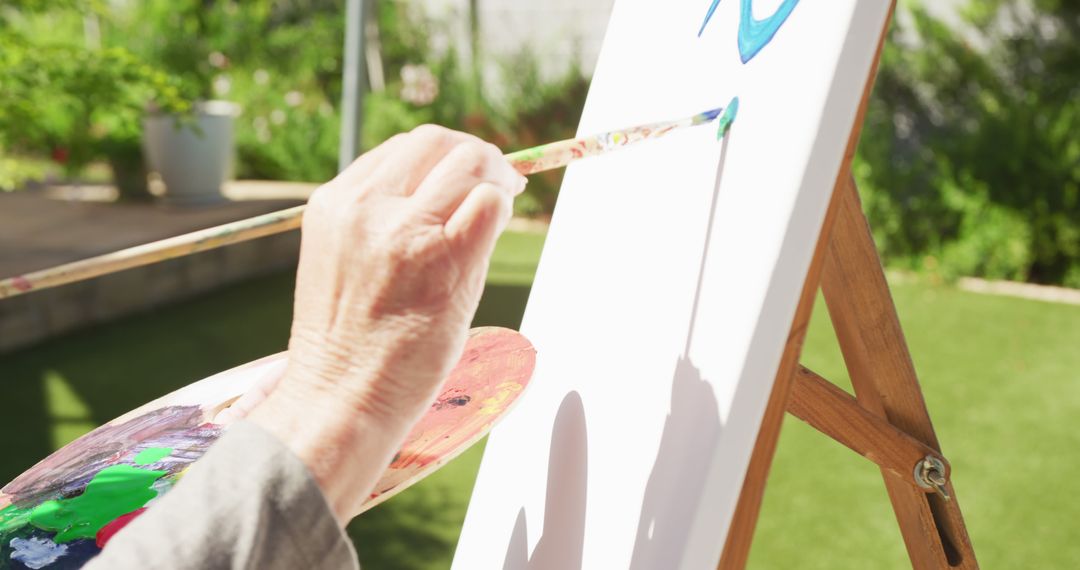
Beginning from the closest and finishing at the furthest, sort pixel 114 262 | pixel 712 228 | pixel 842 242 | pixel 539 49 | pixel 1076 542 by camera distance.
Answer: pixel 114 262
pixel 712 228
pixel 842 242
pixel 1076 542
pixel 539 49

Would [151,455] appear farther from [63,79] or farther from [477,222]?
[63,79]

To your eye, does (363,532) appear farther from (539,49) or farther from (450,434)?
(539,49)

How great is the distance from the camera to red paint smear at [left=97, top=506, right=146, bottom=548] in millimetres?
794

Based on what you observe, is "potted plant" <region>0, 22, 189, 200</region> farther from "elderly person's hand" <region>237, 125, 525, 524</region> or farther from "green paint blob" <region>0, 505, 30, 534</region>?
"elderly person's hand" <region>237, 125, 525, 524</region>

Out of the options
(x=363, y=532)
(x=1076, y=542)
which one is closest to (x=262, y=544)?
(x=363, y=532)

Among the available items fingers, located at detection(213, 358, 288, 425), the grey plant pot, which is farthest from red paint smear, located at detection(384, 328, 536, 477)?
the grey plant pot

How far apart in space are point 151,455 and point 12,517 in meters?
0.13

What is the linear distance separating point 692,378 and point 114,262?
47 centimetres

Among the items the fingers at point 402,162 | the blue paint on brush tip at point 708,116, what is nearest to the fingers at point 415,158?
the fingers at point 402,162

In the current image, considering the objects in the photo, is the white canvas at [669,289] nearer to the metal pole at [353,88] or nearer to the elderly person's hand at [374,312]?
the elderly person's hand at [374,312]

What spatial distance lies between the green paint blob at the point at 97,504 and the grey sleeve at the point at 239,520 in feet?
1.01

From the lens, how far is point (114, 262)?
27.9 inches

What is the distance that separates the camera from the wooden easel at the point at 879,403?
0.90 meters

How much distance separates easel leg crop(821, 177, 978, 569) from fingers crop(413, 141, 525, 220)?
0.44 metres
